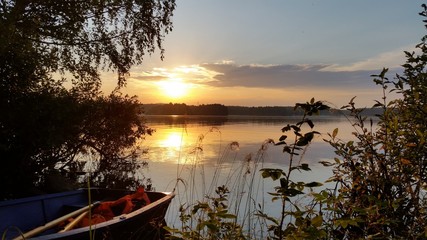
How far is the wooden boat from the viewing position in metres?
5.12

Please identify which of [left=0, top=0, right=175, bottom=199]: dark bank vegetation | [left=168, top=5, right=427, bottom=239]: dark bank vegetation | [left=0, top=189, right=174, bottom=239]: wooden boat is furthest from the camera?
[left=0, top=0, right=175, bottom=199]: dark bank vegetation

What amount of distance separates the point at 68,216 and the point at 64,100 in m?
5.08

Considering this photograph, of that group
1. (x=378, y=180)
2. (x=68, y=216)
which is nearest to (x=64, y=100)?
(x=68, y=216)

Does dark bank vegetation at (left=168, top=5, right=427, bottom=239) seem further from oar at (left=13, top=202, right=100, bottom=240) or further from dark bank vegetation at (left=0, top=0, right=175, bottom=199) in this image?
dark bank vegetation at (left=0, top=0, right=175, bottom=199)

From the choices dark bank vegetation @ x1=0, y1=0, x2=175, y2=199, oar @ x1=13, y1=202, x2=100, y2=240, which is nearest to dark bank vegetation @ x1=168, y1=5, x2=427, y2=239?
oar @ x1=13, y1=202, x2=100, y2=240

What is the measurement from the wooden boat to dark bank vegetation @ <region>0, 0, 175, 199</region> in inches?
136

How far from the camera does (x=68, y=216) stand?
20.1 feet

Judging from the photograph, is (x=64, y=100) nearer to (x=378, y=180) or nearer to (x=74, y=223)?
(x=74, y=223)

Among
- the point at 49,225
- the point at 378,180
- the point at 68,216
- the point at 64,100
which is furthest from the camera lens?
the point at 64,100

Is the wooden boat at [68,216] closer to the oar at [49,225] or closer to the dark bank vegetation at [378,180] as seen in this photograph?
the oar at [49,225]

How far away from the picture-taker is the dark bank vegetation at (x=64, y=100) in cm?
973

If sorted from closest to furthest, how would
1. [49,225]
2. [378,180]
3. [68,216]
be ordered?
1. [378,180]
2. [49,225]
3. [68,216]

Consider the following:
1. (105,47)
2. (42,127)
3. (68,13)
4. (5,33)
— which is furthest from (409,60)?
(105,47)

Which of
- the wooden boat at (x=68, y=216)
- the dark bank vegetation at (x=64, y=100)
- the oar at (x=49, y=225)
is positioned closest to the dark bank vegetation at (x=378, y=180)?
the wooden boat at (x=68, y=216)
